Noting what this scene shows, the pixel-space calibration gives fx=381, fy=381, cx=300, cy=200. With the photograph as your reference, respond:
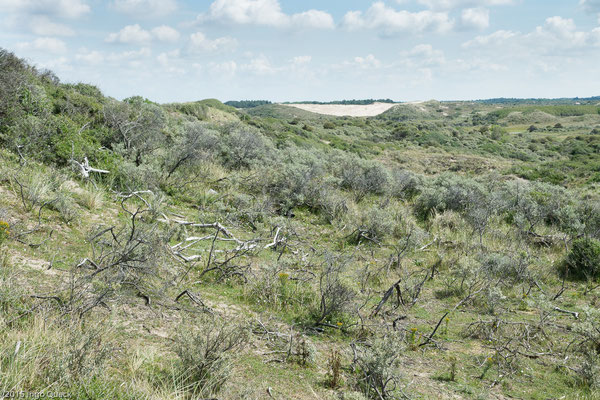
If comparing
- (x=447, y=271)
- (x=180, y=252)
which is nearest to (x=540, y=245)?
(x=447, y=271)

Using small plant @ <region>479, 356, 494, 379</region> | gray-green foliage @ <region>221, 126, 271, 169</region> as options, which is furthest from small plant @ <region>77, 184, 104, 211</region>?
small plant @ <region>479, 356, 494, 379</region>

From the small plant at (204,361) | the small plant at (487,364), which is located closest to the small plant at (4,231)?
the small plant at (204,361)

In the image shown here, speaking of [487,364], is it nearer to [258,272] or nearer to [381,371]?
[381,371]

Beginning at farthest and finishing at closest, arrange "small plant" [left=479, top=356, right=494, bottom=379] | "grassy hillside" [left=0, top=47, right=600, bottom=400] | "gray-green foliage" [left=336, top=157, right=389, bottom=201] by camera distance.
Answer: "gray-green foliage" [left=336, top=157, right=389, bottom=201] < "small plant" [left=479, top=356, right=494, bottom=379] < "grassy hillside" [left=0, top=47, right=600, bottom=400]

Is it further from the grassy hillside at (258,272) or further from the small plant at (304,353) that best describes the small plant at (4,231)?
the small plant at (304,353)

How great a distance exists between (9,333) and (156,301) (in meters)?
1.88

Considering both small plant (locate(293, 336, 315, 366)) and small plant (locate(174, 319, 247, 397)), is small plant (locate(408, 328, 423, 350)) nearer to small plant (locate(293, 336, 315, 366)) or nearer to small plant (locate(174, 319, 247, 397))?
small plant (locate(293, 336, 315, 366))

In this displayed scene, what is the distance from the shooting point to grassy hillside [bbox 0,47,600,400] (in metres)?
3.50

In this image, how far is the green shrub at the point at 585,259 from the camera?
8.00 meters

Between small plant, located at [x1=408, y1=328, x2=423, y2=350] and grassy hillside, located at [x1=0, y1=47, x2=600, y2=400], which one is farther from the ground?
grassy hillside, located at [x1=0, y1=47, x2=600, y2=400]

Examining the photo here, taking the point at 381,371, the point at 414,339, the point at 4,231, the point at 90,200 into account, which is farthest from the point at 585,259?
the point at 4,231

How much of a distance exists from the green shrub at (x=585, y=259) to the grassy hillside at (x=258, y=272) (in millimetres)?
30

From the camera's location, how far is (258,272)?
6.70 metres

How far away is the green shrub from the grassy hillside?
0.10 ft
